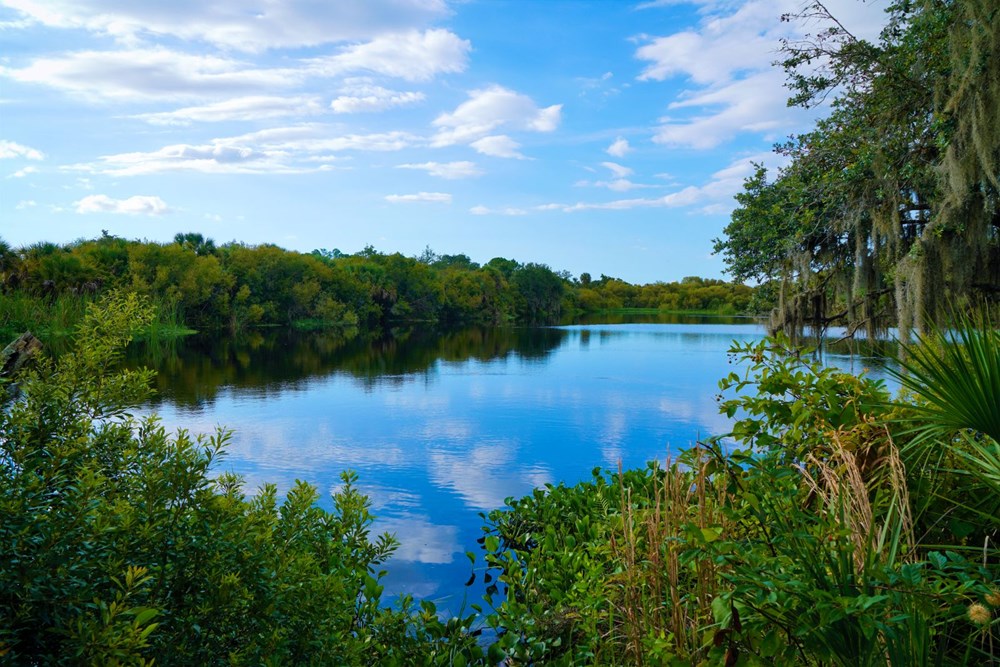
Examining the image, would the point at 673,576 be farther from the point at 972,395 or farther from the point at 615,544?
the point at 972,395

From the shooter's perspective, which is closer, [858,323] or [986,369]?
[986,369]

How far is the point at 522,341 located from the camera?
44500 mm

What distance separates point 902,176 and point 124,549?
10.5 m

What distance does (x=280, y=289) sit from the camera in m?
61.7

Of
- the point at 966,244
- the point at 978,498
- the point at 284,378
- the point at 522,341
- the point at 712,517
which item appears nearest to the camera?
the point at 978,498

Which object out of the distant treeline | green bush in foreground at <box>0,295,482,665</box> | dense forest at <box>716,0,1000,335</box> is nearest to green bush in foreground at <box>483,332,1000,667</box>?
green bush in foreground at <box>0,295,482,665</box>

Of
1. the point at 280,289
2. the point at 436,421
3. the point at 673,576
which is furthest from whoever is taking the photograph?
the point at 280,289

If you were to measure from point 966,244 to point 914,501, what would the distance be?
7952mm

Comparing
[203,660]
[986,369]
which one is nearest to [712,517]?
[986,369]

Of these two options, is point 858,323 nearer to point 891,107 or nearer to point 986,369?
point 891,107

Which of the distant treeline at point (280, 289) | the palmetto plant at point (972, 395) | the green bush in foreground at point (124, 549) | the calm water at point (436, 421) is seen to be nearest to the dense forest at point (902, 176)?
the calm water at point (436, 421)

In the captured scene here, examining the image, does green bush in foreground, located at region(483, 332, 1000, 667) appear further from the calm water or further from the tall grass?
the calm water

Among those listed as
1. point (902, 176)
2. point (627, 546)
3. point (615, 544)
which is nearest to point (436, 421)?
point (902, 176)

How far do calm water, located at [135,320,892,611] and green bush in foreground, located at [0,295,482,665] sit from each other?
1.59 metres
